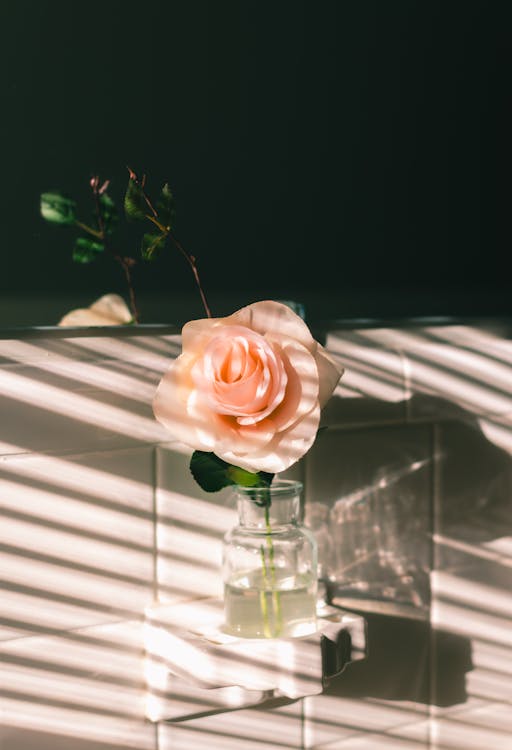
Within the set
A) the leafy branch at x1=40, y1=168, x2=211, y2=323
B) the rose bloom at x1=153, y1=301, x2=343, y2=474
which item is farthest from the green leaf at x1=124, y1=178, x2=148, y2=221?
the rose bloom at x1=153, y1=301, x2=343, y2=474

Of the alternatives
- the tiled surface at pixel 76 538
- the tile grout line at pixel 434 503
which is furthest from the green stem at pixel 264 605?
the tile grout line at pixel 434 503

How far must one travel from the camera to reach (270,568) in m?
0.66

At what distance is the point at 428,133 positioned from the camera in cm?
117

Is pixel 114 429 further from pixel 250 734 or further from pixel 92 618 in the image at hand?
pixel 250 734

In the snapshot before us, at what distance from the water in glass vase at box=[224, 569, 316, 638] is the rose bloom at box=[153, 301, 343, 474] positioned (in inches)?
5.2

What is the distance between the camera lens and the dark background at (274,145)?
0.88 metres

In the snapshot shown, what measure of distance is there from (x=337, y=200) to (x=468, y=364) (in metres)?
0.35

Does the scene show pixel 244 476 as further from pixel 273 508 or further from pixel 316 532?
pixel 316 532

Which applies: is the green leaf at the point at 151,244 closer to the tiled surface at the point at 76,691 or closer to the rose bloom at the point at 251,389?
the rose bloom at the point at 251,389

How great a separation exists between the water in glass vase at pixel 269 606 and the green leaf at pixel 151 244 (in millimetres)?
265

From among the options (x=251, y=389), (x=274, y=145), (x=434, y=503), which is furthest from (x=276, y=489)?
(x=274, y=145)

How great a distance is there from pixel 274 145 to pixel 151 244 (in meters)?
0.46

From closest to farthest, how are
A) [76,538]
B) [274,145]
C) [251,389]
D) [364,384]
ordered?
[251,389] < [76,538] < [364,384] < [274,145]

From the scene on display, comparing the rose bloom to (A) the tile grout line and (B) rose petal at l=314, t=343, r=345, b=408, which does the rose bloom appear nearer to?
(B) rose petal at l=314, t=343, r=345, b=408
